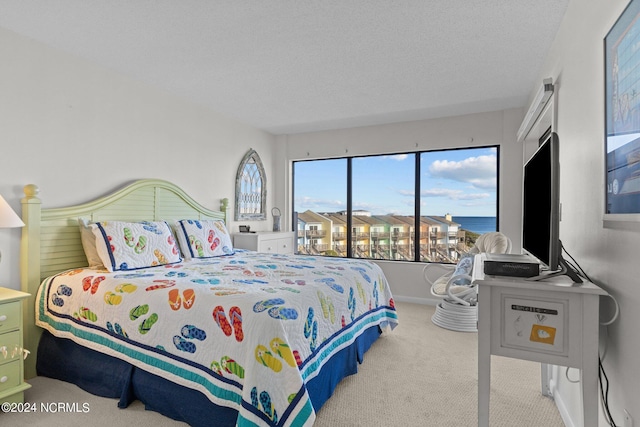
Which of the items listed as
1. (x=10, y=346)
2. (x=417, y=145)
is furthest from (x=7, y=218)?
(x=417, y=145)

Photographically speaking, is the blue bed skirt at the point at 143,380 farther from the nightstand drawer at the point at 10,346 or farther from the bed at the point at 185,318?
the nightstand drawer at the point at 10,346

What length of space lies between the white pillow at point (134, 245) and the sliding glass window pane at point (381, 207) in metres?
2.90

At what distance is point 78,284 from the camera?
2344 millimetres

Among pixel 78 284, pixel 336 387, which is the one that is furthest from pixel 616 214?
pixel 78 284

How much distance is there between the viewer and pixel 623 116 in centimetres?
119

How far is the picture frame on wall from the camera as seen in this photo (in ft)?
3.58

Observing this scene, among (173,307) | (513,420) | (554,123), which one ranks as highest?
(554,123)

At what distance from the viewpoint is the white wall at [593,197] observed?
47.3 inches

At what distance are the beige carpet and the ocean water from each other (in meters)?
2.08

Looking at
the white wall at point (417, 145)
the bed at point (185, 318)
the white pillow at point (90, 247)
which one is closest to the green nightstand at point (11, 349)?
the bed at point (185, 318)

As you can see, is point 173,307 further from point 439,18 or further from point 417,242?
point 417,242

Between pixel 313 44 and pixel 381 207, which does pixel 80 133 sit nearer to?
pixel 313 44

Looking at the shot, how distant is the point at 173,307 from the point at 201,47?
1.92 meters

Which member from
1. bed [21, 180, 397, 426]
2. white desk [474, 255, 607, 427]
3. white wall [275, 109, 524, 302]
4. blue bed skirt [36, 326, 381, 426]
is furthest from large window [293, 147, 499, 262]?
white desk [474, 255, 607, 427]
